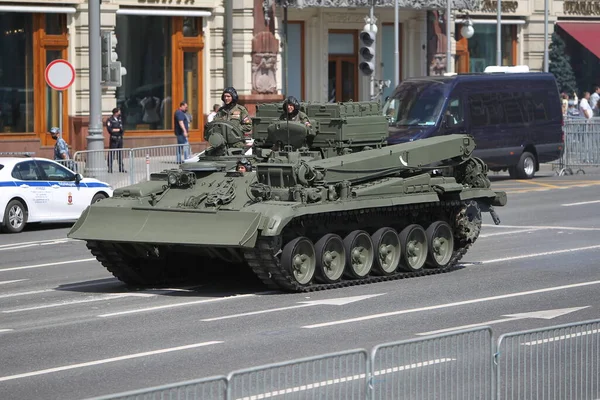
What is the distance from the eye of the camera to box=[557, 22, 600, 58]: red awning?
157 ft

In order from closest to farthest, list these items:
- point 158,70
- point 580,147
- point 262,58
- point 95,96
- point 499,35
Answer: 1. point 95,96
2. point 580,147
3. point 158,70
4. point 262,58
5. point 499,35

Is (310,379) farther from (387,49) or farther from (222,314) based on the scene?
(387,49)

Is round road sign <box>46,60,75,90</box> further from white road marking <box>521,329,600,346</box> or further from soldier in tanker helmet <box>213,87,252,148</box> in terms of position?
white road marking <box>521,329,600,346</box>

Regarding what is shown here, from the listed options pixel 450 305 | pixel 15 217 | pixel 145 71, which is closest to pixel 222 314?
pixel 450 305

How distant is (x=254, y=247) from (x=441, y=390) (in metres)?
7.50

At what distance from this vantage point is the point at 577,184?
32.8 meters

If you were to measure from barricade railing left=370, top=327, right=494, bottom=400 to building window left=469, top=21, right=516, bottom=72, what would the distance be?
38342mm

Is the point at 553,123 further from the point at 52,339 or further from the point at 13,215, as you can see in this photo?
the point at 52,339

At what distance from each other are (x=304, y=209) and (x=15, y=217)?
10347mm

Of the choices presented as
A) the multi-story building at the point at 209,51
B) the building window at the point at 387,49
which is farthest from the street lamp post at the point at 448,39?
the building window at the point at 387,49

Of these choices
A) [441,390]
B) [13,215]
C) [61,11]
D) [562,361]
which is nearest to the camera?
[441,390]

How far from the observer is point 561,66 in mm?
47781

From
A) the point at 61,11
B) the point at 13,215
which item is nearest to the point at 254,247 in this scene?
the point at 13,215

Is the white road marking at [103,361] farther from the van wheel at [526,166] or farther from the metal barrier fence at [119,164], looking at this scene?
the van wheel at [526,166]
